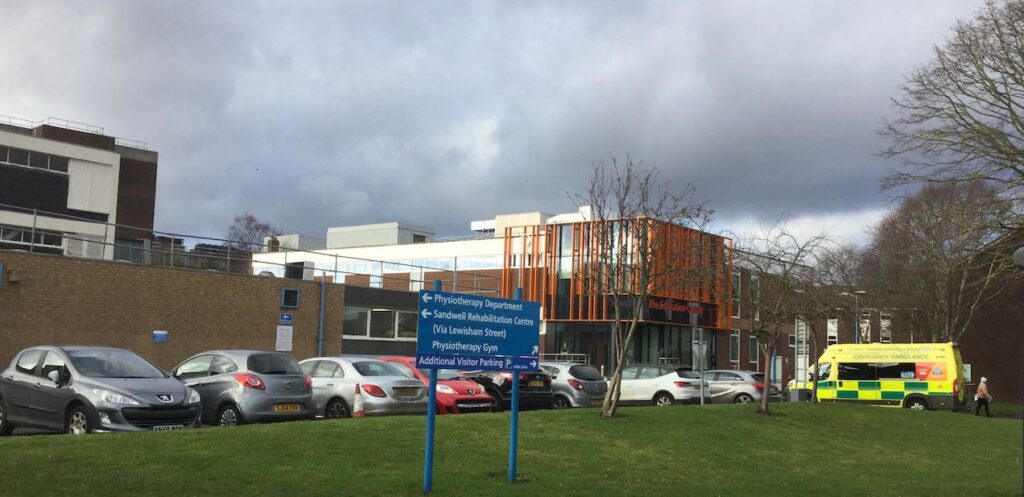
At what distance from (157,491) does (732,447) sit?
8923mm

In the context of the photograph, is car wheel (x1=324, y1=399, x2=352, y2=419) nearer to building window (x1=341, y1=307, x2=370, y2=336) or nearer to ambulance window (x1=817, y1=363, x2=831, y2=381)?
building window (x1=341, y1=307, x2=370, y2=336)

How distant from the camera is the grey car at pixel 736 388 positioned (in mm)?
27375

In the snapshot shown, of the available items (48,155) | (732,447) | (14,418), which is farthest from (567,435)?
(48,155)

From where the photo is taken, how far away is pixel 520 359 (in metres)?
10.6

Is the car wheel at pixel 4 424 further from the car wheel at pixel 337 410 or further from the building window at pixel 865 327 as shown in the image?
the building window at pixel 865 327

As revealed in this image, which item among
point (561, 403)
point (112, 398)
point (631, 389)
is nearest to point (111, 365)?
point (112, 398)

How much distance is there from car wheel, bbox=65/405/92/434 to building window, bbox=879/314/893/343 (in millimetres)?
37258

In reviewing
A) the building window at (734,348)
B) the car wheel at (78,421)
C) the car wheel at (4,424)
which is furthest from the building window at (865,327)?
the car wheel at (4,424)

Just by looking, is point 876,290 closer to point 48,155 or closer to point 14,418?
point 14,418

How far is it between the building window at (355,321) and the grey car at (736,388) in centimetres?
1215

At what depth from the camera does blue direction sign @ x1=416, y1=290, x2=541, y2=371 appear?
9.47 m

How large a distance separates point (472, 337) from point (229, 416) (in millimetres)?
6760

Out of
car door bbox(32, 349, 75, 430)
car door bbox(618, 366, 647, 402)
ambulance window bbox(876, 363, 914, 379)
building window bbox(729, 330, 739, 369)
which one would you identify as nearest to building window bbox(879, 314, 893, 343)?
building window bbox(729, 330, 739, 369)

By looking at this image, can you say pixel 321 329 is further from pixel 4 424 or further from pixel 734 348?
pixel 734 348
